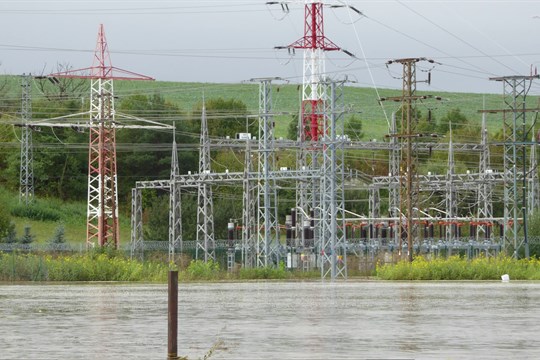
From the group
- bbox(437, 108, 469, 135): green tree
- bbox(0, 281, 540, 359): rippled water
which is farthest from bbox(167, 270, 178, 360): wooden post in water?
bbox(437, 108, 469, 135): green tree

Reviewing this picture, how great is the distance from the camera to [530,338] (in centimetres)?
1805

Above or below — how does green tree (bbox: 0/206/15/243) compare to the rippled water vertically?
above

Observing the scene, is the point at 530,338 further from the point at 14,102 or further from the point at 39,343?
the point at 14,102

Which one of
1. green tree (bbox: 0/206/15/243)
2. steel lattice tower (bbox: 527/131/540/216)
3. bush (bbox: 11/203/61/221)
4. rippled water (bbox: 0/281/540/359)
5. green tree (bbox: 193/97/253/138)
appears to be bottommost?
rippled water (bbox: 0/281/540/359)

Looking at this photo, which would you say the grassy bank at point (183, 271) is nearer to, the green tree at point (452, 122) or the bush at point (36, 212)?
the bush at point (36, 212)

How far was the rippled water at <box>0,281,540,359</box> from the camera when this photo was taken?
1602 centimetres

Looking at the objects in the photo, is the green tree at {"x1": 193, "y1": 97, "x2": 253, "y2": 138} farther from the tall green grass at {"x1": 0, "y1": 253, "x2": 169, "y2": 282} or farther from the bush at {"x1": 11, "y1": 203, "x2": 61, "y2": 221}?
the tall green grass at {"x1": 0, "y1": 253, "x2": 169, "y2": 282}

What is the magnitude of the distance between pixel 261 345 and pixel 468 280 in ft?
124

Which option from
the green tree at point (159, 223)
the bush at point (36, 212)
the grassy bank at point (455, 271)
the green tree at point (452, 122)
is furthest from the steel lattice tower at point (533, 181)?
the green tree at point (452, 122)

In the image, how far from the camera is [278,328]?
2052 cm

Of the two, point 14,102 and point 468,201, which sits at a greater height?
point 14,102

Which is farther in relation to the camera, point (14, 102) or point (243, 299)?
point (14, 102)

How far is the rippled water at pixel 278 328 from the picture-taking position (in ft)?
52.5

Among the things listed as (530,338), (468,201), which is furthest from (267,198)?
(468,201)
